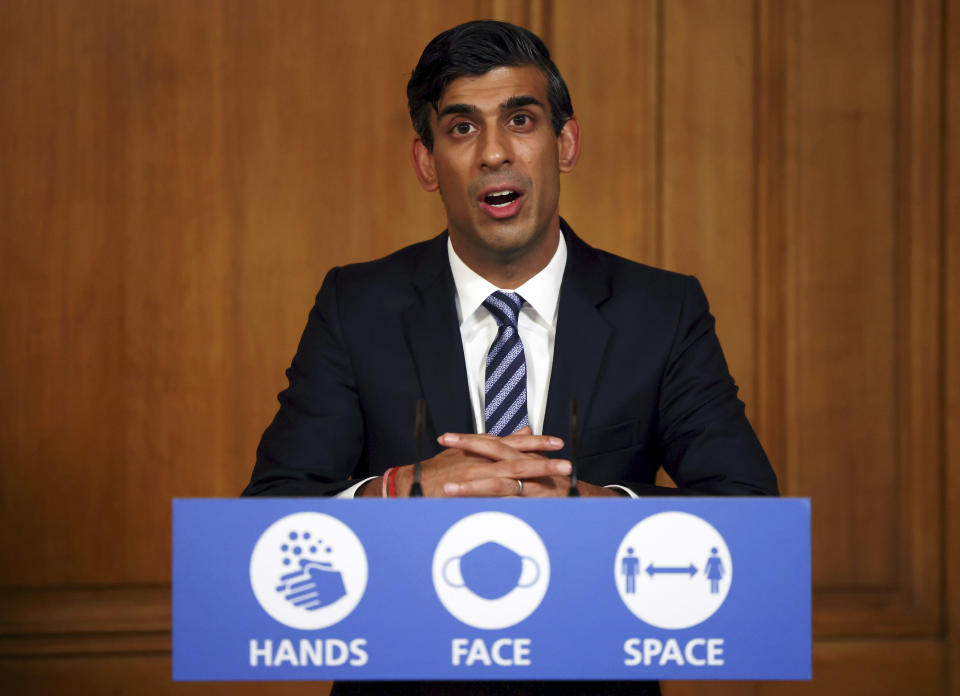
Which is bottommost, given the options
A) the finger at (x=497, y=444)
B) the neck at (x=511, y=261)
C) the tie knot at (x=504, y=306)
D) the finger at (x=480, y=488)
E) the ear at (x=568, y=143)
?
the finger at (x=480, y=488)

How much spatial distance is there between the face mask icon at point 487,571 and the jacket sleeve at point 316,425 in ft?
1.69

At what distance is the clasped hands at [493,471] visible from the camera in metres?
1.06

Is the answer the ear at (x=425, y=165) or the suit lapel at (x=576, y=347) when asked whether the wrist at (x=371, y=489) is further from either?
the ear at (x=425, y=165)

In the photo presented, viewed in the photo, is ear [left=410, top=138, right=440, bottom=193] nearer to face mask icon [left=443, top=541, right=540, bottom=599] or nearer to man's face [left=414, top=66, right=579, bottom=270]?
man's face [left=414, top=66, right=579, bottom=270]

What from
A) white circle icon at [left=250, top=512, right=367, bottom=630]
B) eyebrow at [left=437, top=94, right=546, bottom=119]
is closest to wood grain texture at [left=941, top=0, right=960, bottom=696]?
eyebrow at [left=437, top=94, right=546, bottom=119]

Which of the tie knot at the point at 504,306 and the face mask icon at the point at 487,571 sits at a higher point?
the tie knot at the point at 504,306

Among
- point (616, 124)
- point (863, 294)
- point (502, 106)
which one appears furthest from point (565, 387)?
point (863, 294)

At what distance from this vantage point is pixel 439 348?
1414 mm

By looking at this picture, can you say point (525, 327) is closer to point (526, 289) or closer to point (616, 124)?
point (526, 289)

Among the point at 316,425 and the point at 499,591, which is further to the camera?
the point at 316,425

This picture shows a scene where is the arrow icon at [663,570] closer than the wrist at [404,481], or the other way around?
the arrow icon at [663,570]

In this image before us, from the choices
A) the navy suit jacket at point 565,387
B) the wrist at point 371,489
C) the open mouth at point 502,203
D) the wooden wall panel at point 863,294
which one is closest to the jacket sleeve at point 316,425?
the navy suit jacket at point 565,387

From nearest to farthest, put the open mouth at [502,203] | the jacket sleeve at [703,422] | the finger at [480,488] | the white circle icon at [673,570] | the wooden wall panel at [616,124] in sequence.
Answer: the white circle icon at [673,570] → the finger at [480,488] → the jacket sleeve at [703,422] → the open mouth at [502,203] → the wooden wall panel at [616,124]

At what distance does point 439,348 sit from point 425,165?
0.37 m
